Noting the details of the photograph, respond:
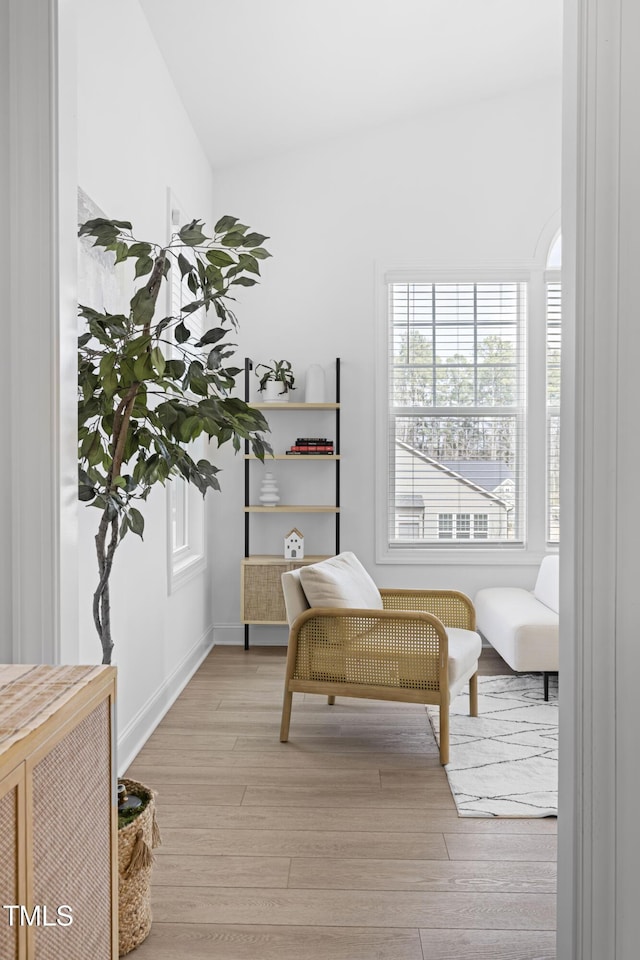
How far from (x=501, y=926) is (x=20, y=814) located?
152 cm

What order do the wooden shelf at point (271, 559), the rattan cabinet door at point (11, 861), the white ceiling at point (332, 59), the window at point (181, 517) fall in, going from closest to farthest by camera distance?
the rattan cabinet door at point (11, 861) → the white ceiling at point (332, 59) → the window at point (181, 517) → the wooden shelf at point (271, 559)

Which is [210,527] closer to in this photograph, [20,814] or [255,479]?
[255,479]

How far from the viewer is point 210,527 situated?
16.6 feet

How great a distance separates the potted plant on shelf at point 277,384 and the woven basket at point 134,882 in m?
3.28

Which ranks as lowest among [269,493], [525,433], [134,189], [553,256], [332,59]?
[269,493]

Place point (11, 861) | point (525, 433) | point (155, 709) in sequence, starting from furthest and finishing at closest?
point (525, 433) < point (155, 709) < point (11, 861)

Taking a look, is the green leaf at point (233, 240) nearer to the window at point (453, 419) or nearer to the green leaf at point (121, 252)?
the green leaf at point (121, 252)

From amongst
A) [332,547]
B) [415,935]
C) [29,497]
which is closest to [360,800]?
[415,935]

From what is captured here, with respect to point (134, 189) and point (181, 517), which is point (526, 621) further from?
point (134, 189)

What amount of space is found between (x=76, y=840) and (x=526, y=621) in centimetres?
328

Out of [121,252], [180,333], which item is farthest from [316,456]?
[121,252]

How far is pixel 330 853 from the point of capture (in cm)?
235

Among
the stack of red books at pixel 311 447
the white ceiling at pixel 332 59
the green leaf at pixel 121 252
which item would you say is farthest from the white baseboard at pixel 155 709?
the white ceiling at pixel 332 59

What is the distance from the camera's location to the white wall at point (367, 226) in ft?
16.5
